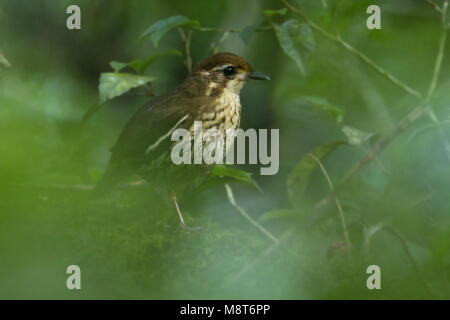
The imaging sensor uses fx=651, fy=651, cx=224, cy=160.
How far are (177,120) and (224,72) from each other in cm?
43

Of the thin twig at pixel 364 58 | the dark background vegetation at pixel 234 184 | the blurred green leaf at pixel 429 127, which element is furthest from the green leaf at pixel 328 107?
the blurred green leaf at pixel 429 127

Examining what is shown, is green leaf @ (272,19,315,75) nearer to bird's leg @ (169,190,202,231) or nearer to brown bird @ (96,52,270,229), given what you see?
brown bird @ (96,52,270,229)

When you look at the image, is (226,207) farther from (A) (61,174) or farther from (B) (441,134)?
(A) (61,174)

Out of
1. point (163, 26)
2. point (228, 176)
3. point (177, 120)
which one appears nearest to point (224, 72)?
point (177, 120)

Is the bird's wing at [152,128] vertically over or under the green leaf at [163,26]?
under

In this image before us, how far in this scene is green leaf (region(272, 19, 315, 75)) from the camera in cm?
280

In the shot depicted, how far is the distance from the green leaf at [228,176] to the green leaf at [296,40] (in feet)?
1.77

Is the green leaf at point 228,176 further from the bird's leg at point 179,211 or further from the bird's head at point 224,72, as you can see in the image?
the bird's head at point 224,72

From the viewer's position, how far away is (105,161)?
369cm

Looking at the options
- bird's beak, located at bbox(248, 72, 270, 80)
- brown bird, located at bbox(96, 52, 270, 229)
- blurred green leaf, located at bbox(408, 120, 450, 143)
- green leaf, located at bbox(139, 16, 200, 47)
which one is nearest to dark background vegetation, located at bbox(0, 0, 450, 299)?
blurred green leaf, located at bbox(408, 120, 450, 143)

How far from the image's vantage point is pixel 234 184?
3732 mm

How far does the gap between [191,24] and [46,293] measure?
2.31 m

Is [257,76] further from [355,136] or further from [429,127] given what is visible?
[429,127]

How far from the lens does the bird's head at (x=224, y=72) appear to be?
11.7 feet
